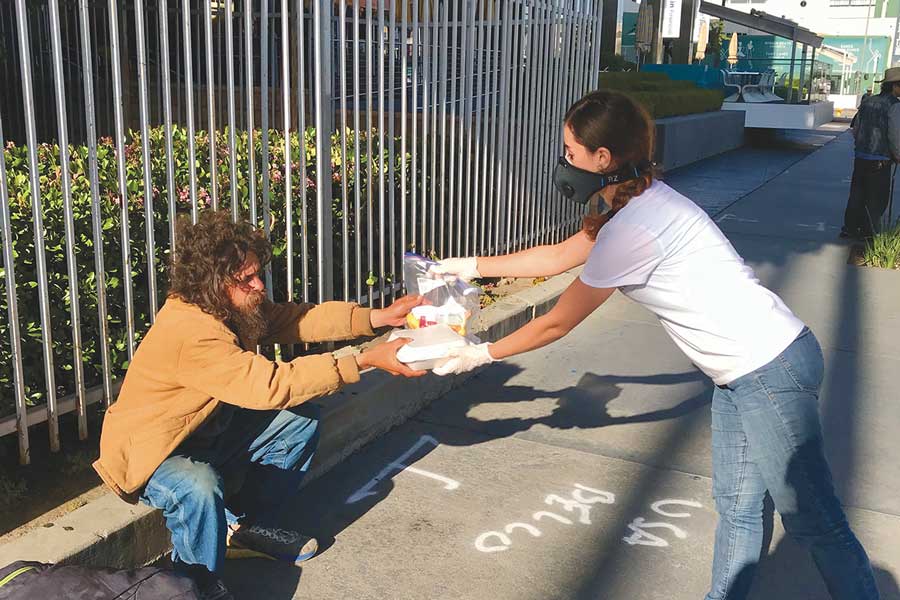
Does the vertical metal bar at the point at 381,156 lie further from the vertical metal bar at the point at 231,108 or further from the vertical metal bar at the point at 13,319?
the vertical metal bar at the point at 13,319

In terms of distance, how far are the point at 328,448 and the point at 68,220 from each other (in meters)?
1.48

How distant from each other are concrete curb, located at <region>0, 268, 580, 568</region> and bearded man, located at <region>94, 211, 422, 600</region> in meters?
0.17

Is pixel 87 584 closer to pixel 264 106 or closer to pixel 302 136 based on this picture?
pixel 264 106

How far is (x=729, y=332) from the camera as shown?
8.66 feet

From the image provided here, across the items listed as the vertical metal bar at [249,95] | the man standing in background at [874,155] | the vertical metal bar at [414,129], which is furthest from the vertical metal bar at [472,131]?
the man standing in background at [874,155]

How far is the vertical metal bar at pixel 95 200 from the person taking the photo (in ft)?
10.9

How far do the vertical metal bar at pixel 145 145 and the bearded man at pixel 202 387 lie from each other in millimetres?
511

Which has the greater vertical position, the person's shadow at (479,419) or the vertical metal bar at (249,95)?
the vertical metal bar at (249,95)

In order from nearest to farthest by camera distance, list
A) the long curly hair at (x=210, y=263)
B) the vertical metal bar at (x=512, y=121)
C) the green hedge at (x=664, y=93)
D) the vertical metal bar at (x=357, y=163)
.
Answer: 1. the long curly hair at (x=210, y=263)
2. the vertical metal bar at (x=357, y=163)
3. the vertical metal bar at (x=512, y=121)
4. the green hedge at (x=664, y=93)

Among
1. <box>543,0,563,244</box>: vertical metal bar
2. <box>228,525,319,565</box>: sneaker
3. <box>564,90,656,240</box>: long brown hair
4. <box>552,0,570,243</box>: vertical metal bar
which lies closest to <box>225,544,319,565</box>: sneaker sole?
<box>228,525,319,565</box>: sneaker

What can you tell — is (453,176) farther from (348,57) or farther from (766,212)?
(766,212)

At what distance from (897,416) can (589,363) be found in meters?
1.75

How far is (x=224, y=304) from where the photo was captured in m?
2.97

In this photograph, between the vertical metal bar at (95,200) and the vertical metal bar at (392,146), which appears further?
the vertical metal bar at (392,146)
